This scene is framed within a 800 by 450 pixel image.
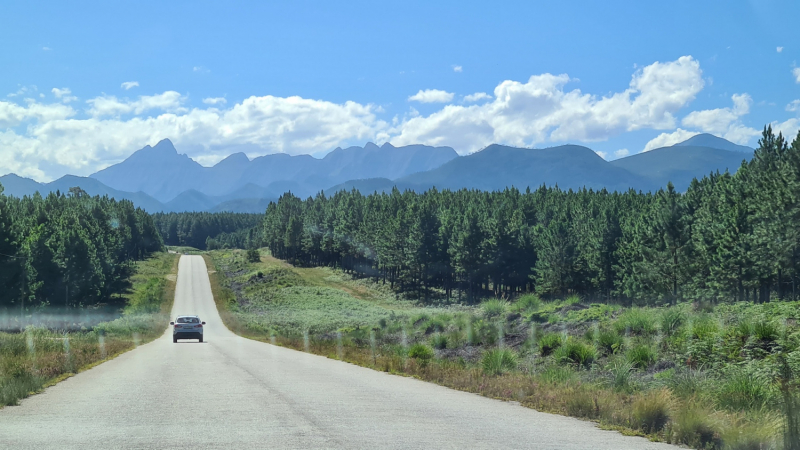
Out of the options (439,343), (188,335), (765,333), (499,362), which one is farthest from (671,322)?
(188,335)

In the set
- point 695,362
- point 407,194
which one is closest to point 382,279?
→ point 407,194

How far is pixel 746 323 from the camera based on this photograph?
626 inches

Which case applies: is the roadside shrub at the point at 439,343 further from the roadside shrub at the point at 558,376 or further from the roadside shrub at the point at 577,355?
the roadside shrub at the point at 558,376

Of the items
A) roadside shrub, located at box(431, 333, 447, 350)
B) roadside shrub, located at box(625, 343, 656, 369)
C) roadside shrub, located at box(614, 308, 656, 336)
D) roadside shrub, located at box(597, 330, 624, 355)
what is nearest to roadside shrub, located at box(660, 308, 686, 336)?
roadside shrub, located at box(614, 308, 656, 336)

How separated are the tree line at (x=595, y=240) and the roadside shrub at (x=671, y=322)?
29942 millimetres

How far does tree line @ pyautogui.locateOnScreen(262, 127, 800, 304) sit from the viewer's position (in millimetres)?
51656

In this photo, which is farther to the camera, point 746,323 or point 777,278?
point 777,278

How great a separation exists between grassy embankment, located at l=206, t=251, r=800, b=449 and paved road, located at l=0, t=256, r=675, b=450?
724 millimetres

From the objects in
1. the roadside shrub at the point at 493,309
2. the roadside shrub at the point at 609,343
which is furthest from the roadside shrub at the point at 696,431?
the roadside shrub at the point at 493,309

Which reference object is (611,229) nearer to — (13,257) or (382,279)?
(382,279)

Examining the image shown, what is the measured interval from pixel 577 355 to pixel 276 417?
11169 mm

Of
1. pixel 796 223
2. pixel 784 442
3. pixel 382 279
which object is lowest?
pixel 382 279

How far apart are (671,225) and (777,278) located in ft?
35.3

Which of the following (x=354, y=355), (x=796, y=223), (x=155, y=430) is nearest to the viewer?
(x=155, y=430)
